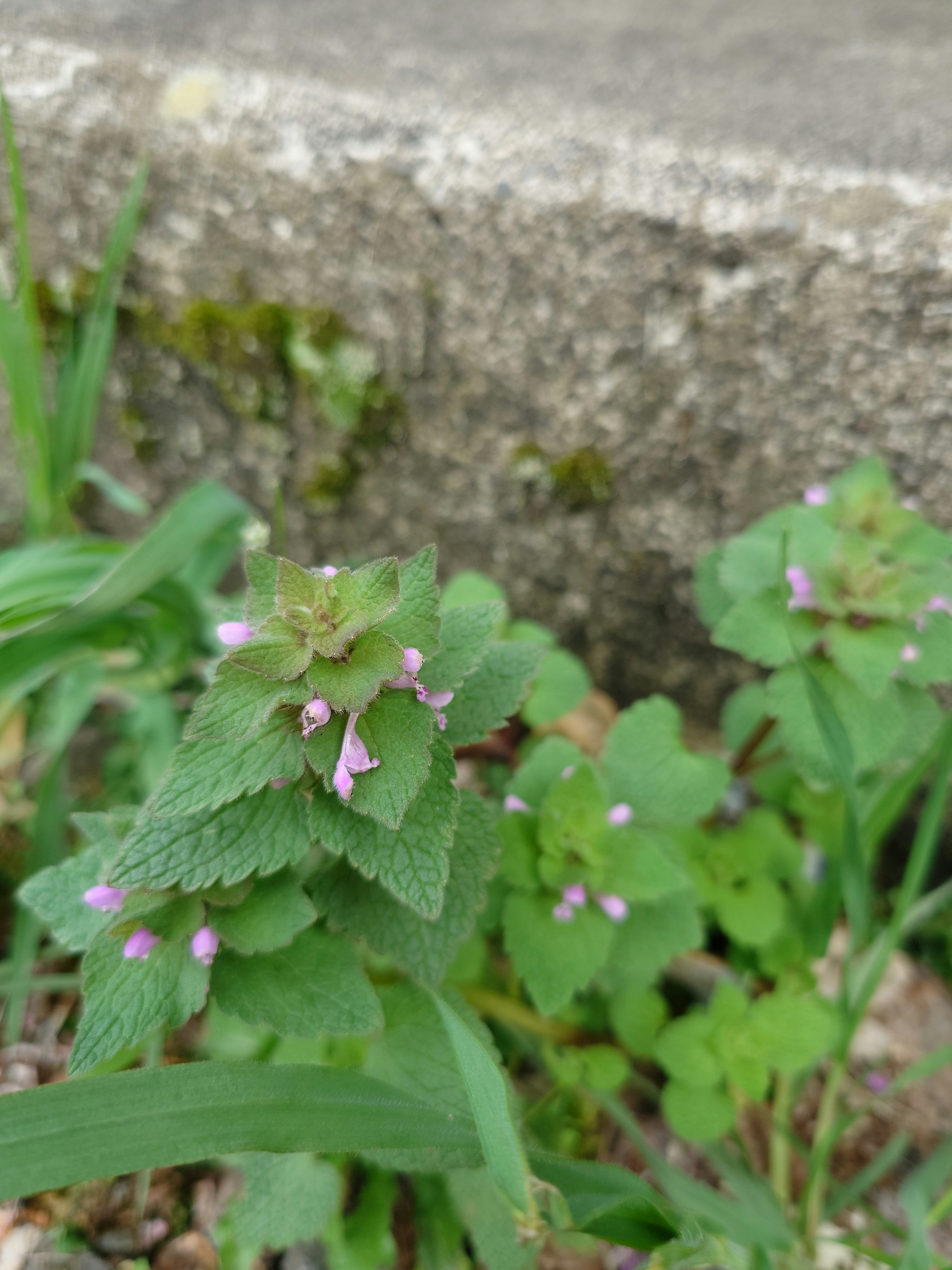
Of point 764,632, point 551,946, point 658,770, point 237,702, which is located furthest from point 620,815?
point 237,702

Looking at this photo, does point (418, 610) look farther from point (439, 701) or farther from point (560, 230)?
point (560, 230)

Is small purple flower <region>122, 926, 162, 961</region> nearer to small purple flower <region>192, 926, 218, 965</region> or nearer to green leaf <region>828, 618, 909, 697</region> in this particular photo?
small purple flower <region>192, 926, 218, 965</region>

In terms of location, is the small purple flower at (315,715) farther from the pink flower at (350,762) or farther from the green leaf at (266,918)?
the green leaf at (266,918)

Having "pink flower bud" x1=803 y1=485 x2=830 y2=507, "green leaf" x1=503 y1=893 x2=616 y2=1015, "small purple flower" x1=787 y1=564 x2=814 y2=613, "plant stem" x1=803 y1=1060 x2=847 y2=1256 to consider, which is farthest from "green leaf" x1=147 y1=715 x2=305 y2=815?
"plant stem" x1=803 y1=1060 x2=847 y2=1256

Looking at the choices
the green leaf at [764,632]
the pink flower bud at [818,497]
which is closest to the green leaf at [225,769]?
the green leaf at [764,632]

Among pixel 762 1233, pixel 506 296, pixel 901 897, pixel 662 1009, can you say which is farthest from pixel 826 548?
pixel 762 1233

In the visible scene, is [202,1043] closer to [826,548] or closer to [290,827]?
[290,827]
